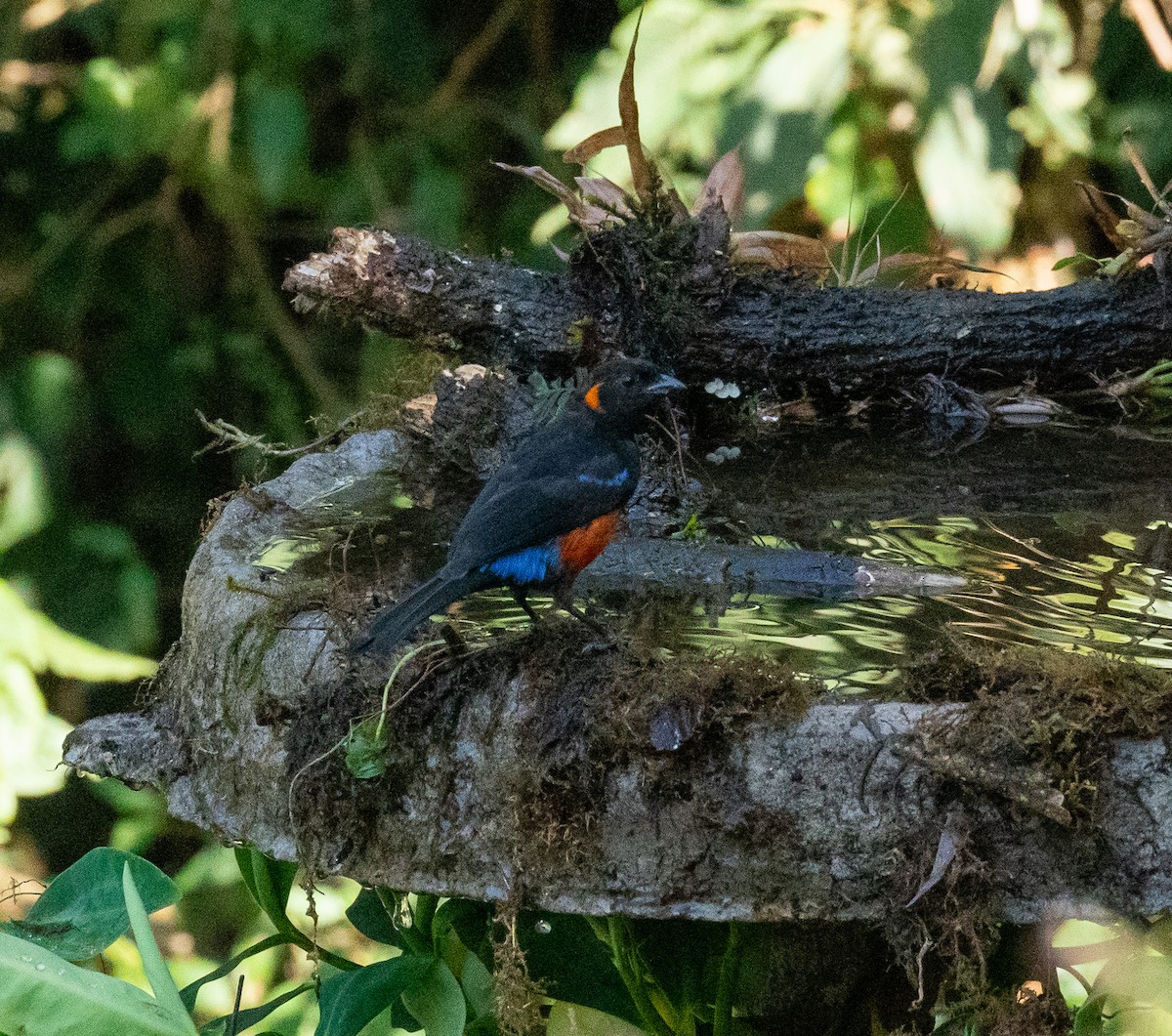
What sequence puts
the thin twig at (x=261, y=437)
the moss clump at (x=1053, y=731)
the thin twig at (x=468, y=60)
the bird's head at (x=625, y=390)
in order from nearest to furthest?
the moss clump at (x=1053, y=731) → the bird's head at (x=625, y=390) → the thin twig at (x=261, y=437) → the thin twig at (x=468, y=60)

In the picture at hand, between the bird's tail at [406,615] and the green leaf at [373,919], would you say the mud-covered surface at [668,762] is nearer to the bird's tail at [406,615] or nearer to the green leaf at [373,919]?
the bird's tail at [406,615]

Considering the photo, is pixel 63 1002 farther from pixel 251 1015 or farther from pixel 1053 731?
pixel 1053 731

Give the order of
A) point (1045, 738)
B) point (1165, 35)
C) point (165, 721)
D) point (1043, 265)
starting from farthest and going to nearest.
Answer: point (1043, 265) → point (1165, 35) → point (165, 721) → point (1045, 738)

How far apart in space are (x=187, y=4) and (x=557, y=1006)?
4723 mm

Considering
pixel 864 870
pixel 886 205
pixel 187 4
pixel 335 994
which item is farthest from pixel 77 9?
pixel 864 870

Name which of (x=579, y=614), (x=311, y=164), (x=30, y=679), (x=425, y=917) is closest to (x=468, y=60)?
(x=311, y=164)

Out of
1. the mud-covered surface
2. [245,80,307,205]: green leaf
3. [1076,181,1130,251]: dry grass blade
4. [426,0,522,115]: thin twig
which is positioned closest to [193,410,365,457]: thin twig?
the mud-covered surface

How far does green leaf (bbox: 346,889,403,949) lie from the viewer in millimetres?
2230

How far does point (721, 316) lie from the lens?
3.35 m

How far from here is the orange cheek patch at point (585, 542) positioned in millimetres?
2174

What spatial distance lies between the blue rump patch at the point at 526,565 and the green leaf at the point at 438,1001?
60 cm

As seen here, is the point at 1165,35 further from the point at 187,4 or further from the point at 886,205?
the point at 187,4

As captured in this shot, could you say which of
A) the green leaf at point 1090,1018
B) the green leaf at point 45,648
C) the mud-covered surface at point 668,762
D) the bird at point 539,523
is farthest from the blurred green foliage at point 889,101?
the green leaf at point 1090,1018

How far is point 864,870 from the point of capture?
1550 millimetres
